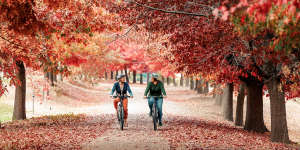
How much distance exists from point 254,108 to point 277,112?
143 inches

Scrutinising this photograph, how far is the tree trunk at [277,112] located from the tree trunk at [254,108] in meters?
3.16

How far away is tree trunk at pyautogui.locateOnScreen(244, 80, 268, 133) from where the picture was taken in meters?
16.5

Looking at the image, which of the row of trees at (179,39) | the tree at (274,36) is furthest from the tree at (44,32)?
the tree at (274,36)

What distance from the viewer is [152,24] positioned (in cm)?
1186

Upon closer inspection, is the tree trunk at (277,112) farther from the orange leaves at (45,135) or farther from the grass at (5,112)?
the grass at (5,112)

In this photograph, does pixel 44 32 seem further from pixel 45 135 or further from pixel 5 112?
pixel 5 112

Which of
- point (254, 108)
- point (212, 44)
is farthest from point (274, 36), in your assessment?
point (254, 108)

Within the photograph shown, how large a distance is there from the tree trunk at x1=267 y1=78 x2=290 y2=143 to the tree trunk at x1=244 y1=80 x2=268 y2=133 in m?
3.16

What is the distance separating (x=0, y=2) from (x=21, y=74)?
10558mm

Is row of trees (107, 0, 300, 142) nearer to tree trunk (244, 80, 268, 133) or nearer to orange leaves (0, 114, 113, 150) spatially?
tree trunk (244, 80, 268, 133)

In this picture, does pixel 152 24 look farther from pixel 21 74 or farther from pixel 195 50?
pixel 21 74

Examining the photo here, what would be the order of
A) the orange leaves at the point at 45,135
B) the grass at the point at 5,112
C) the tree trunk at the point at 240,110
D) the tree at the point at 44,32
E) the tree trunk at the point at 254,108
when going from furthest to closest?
the grass at the point at 5,112
the tree trunk at the point at 240,110
the tree trunk at the point at 254,108
the tree at the point at 44,32
the orange leaves at the point at 45,135

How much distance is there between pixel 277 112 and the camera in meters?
13.1

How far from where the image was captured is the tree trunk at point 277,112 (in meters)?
12.8
